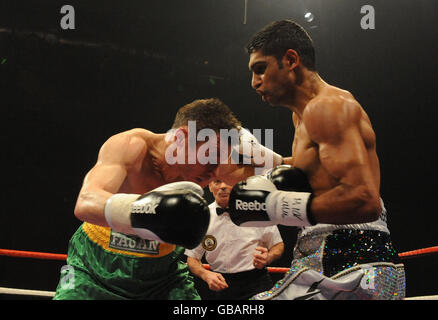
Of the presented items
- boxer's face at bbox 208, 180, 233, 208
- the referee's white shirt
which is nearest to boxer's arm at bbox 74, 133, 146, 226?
the referee's white shirt

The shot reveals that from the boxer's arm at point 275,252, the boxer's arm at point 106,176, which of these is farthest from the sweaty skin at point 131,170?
the boxer's arm at point 275,252

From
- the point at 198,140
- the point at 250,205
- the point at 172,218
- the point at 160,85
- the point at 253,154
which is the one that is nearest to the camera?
the point at 172,218

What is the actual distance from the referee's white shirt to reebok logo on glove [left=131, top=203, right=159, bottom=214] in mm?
1425

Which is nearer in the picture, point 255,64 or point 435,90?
point 255,64

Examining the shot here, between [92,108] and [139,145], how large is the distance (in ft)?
11.8

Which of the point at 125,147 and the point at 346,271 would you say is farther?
the point at 125,147

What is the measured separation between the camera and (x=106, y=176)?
4.34ft

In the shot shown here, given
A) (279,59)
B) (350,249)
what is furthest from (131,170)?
(350,249)

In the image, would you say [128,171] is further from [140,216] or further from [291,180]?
[291,180]

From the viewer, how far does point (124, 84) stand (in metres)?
4.93

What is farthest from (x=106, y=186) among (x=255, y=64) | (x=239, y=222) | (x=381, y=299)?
(x=381, y=299)

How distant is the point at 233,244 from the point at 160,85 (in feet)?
10.4
